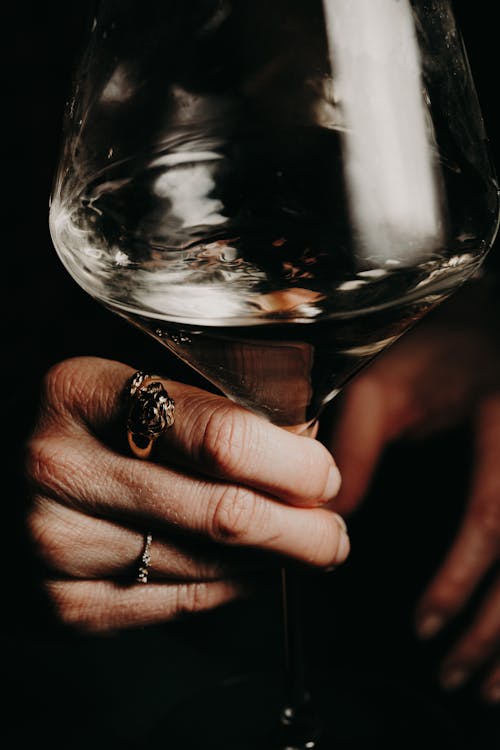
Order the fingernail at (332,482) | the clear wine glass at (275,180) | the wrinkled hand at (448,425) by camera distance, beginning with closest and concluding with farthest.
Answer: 1. the clear wine glass at (275,180)
2. the fingernail at (332,482)
3. the wrinkled hand at (448,425)

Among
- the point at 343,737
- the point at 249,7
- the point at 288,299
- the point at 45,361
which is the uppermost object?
the point at 249,7

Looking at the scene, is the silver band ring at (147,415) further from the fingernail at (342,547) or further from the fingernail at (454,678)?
the fingernail at (454,678)

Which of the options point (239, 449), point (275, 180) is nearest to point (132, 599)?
point (239, 449)

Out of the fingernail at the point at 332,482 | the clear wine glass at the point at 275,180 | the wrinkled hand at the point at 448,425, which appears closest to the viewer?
the clear wine glass at the point at 275,180

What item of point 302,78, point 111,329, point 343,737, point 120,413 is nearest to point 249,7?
point 302,78

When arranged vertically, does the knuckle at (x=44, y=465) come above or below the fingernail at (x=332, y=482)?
above

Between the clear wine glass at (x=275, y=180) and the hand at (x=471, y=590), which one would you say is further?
the hand at (x=471, y=590)

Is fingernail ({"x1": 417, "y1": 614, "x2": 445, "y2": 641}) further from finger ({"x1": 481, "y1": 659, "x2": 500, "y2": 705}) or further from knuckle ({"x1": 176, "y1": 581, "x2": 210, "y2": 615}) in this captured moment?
knuckle ({"x1": 176, "y1": 581, "x2": 210, "y2": 615})

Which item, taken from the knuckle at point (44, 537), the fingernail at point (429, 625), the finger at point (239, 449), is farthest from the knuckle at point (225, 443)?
the fingernail at point (429, 625)

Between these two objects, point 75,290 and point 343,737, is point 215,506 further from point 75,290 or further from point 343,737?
point 75,290

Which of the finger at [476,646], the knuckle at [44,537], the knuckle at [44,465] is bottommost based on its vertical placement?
the finger at [476,646]
